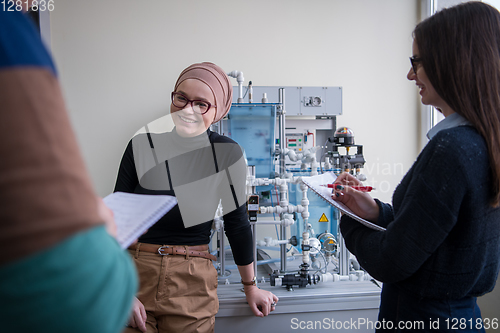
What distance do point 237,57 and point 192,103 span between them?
225 cm

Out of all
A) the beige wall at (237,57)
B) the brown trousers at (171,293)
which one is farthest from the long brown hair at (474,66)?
the beige wall at (237,57)

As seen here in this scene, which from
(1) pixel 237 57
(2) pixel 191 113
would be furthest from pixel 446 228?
(1) pixel 237 57

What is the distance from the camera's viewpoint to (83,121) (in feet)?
9.96

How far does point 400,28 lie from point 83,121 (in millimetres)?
3550

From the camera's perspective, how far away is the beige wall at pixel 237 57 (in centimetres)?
302

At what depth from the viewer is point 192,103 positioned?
114cm

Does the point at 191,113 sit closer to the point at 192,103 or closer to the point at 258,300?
the point at 192,103

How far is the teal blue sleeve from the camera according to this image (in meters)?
0.25

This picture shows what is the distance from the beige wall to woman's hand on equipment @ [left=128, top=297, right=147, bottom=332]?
2.39 m

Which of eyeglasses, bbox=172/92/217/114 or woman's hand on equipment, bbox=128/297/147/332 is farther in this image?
eyeglasses, bbox=172/92/217/114

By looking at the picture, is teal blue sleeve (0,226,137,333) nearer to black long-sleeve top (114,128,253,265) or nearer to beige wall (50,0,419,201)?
black long-sleeve top (114,128,253,265)

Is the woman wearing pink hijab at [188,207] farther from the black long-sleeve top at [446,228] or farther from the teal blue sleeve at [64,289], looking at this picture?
the teal blue sleeve at [64,289]

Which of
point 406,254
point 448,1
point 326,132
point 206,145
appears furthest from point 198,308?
point 448,1

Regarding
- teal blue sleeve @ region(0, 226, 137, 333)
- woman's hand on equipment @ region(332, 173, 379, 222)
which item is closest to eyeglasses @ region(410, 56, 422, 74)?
woman's hand on equipment @ region(332, 173, 379, 222)
